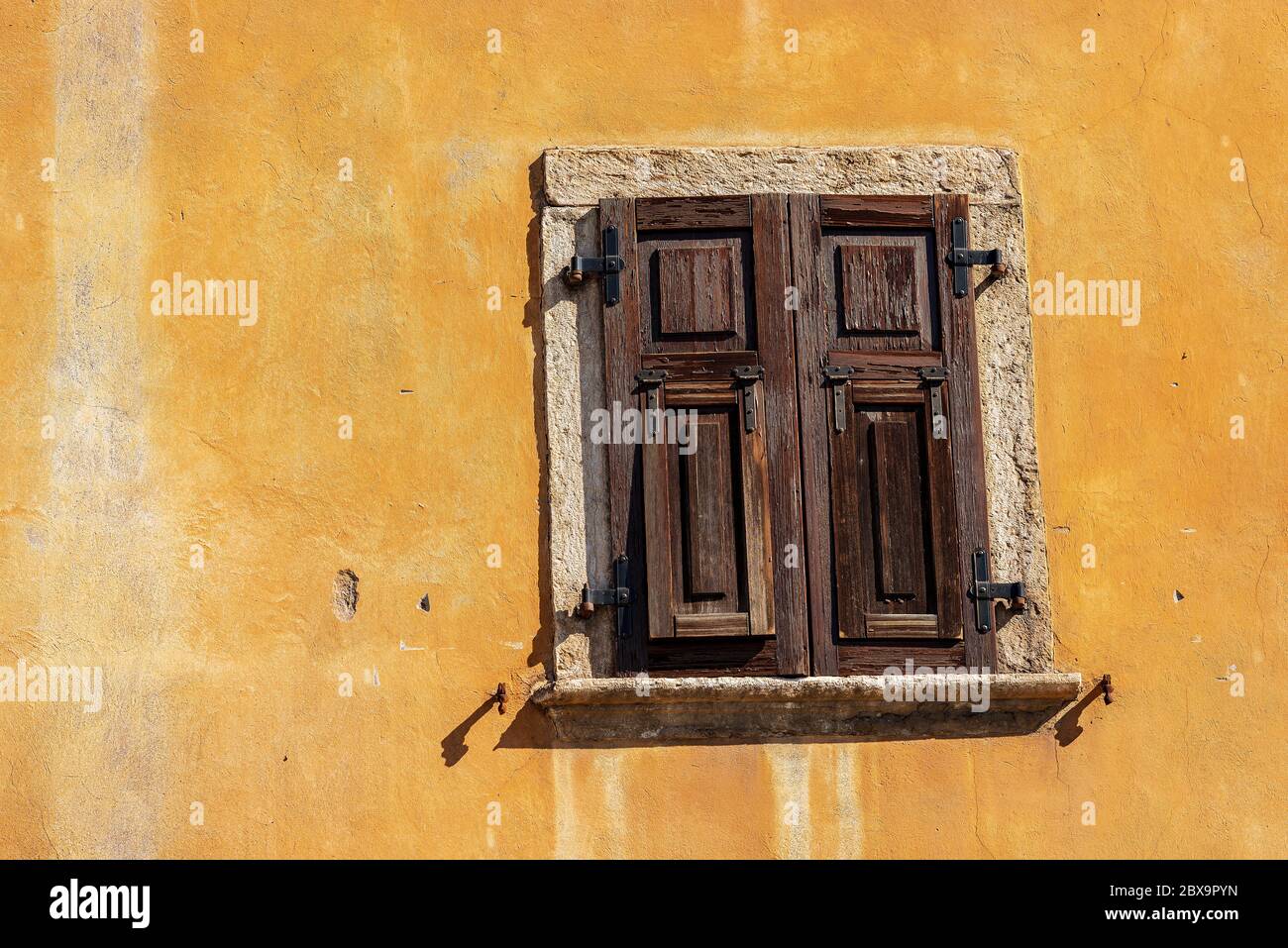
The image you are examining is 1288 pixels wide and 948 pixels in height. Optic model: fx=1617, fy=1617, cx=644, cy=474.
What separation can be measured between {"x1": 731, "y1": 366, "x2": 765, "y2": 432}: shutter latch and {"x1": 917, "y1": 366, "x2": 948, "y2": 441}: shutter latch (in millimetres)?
510

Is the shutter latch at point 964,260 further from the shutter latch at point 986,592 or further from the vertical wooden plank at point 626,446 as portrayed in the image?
the vertical wooden plank at point 626,446

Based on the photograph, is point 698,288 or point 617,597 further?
point 698,288

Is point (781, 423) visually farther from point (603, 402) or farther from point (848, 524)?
point (603, 402)

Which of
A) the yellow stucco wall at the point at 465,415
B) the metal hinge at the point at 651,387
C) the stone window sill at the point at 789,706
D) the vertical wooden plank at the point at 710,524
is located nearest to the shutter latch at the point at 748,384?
the vertical wooden plank at the point at 710,524

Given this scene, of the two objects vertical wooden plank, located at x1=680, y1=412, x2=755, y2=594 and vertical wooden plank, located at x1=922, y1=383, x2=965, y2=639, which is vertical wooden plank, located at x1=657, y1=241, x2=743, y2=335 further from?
vertical wooden plank, located at x1=922, y1=383, x2=965, y2=639

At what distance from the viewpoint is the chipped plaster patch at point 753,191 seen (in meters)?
4.92

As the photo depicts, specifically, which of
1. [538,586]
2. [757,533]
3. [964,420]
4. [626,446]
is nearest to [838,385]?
[964,420]

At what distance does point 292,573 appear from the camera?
4.91 metres

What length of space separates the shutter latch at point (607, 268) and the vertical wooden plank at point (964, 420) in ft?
3.31

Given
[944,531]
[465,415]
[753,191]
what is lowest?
[944,531]

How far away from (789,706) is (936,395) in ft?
3.48

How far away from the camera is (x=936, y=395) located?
4992 mm

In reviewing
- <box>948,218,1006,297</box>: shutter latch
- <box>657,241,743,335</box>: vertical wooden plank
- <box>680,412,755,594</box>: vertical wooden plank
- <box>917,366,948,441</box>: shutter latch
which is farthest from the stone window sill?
<box>948,218,1006,297</box>: shutter latch
